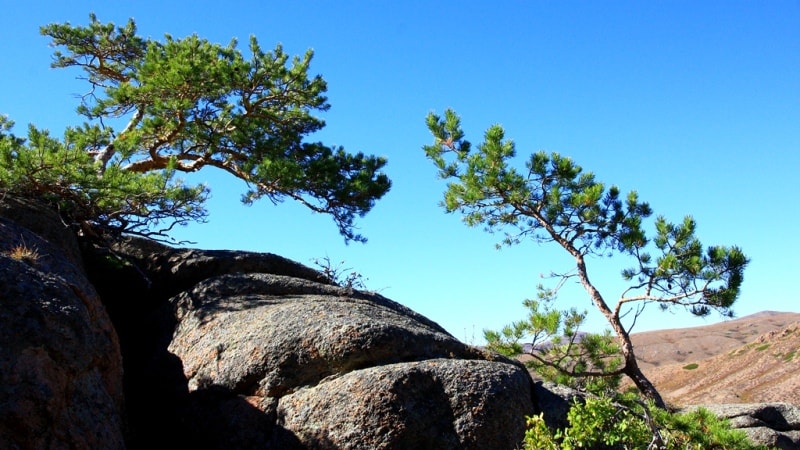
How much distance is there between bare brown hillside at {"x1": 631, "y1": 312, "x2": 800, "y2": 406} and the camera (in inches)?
1420

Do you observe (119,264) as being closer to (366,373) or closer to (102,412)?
(102,412)

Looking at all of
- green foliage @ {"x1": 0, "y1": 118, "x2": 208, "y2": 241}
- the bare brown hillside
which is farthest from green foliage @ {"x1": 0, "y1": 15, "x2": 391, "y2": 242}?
the bare brown hillside

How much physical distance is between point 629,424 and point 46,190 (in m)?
9.24

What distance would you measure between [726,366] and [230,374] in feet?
156

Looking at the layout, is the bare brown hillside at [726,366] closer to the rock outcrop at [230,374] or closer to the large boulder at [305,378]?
the large boulder at [305,378]

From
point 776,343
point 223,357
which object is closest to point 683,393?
point 776,343

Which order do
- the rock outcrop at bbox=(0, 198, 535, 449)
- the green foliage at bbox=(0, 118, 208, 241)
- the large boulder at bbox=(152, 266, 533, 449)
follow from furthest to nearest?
the green foliage at bbox=(0, 118, 208, 241) → the large boulder at bbox=(152, 266, 533, 449) → the rock outcrop at bbox=(0, 198, 535, 449)

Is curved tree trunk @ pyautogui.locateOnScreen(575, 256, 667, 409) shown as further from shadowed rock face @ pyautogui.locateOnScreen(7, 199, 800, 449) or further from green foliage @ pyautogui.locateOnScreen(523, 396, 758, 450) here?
green foliage @ pyautogui.locateOnScreen(523, 396, 758, 450)

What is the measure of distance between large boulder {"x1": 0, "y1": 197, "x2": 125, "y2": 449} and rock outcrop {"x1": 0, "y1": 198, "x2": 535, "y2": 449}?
A: 1 centimetres

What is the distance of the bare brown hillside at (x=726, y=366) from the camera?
36.1m

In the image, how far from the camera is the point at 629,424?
18.3ft

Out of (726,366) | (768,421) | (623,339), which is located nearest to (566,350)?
(623,339)

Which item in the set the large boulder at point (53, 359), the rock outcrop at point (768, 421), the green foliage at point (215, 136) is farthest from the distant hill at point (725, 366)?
the large boulder at point (53, 359)

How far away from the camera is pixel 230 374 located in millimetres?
7766
